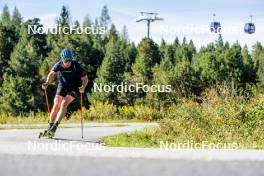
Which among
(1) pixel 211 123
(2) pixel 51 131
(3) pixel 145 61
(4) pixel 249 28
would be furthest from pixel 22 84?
(2) pixel 51 131

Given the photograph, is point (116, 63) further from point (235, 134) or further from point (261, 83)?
point (235, 134)

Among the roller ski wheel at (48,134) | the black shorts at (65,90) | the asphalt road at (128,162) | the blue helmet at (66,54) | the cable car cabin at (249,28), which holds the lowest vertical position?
the roller ski wheel at (48,134)

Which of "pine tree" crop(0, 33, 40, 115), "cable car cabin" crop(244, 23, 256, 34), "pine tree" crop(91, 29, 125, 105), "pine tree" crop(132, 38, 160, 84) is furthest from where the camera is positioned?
"pine tree" crop(132, 38, 160, 84)

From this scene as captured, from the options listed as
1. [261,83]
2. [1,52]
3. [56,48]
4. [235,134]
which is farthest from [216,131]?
[261,83]

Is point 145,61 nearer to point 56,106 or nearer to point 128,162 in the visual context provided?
point 56,106

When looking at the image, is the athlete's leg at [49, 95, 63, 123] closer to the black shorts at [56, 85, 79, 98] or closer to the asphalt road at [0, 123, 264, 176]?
the black shorts at [56, 85, 79, 98]

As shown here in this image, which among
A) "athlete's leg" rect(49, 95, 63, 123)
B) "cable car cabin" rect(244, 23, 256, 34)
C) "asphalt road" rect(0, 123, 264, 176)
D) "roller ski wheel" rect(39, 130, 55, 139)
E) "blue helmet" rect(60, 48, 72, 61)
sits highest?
"cable car cabin" rect(244, 23, 256, 34)

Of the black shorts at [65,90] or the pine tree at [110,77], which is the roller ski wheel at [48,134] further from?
the pine tree at [110,77]

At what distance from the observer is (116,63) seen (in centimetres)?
5700

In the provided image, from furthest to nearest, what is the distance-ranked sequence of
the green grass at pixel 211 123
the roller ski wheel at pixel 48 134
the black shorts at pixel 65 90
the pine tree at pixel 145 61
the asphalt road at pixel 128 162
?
the pine tree at pixel 145 61
the green grass at pixel 211 123
the roller ski wheel at pixel 48 134
the black shorts at pixel 65 90
the asphalt road at pixel 128 162

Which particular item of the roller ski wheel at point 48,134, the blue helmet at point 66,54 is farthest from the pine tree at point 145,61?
the blue helmet at point 66,54

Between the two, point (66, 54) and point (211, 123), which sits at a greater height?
point (66, 54)

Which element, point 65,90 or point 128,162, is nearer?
point 128,162

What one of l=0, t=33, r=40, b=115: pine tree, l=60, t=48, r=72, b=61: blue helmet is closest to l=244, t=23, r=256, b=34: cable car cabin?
l=60, t=48, r=72, b=61: blue helmet
